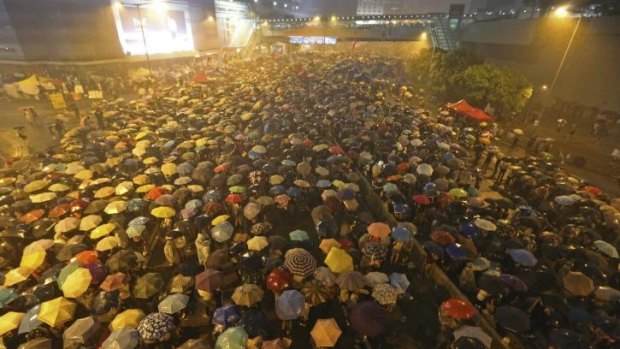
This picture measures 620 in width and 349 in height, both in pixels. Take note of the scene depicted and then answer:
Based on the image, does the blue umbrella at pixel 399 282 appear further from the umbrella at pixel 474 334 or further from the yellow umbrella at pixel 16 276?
the yellow umbrella at pixel 16 276

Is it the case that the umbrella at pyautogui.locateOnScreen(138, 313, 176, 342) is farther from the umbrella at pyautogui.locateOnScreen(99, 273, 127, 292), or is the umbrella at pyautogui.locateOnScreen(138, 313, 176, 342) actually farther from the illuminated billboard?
the illuminated billboard

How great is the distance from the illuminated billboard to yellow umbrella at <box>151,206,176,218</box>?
111 feet

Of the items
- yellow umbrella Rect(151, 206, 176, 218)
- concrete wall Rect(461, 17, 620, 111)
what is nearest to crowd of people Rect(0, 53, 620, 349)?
yellow umbrella Rect(151, 206, 176, 218)

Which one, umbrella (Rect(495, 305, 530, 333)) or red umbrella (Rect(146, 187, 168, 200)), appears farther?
red umbrella (Rect(146, 187, 168, 200))

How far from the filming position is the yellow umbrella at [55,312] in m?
7.25

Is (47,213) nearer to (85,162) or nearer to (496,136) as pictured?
(85,162)

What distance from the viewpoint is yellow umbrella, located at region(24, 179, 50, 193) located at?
41.7ft

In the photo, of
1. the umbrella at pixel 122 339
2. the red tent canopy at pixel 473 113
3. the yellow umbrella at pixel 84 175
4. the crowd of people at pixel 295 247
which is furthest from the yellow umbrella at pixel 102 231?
the red tent canopy at pixel 473 113

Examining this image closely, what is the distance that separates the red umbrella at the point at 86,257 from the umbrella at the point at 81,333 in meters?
2.16

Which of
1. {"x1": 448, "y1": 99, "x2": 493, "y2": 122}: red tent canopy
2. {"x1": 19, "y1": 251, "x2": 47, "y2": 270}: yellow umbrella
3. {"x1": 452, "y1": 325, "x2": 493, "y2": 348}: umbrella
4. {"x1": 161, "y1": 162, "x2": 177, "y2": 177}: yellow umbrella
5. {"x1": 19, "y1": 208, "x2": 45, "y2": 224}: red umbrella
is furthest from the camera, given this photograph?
{"x1": 448, "y1": 99, "x2": 493, "y2": 122}: red tent canopy

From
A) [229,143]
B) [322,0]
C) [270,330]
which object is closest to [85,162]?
[229,143]

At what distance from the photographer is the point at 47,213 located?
40.4 feet

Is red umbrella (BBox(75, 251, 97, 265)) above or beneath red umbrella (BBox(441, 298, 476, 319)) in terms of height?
above

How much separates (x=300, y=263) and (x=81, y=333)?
206 inches
